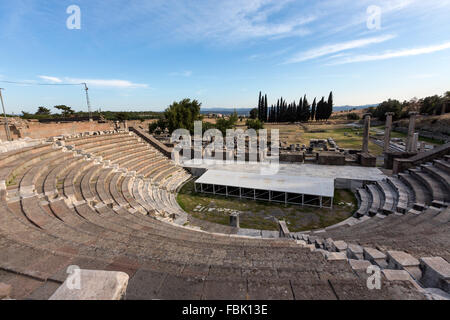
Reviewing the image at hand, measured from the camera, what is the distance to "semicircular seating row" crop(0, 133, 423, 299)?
2799 millimetres

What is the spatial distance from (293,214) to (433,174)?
771 cm

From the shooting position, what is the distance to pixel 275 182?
13039 millimetres

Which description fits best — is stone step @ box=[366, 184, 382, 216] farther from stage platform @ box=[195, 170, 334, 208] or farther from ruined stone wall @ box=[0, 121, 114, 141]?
ruined stone wall @ box=[0, 121, 114, 141]

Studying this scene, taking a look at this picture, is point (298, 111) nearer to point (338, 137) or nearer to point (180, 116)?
point (338, 137)

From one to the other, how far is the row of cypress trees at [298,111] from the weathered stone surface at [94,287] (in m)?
68.1

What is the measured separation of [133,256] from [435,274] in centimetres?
531

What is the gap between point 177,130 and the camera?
28625 mm

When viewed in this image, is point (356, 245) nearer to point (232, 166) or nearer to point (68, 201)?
point (68, 201)

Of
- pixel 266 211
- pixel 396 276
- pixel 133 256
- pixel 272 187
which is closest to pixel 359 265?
pixel 396 276

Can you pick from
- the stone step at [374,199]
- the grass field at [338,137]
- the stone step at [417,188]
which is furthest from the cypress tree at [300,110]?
the stone step at [374,199]

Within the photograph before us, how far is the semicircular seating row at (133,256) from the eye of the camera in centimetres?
280

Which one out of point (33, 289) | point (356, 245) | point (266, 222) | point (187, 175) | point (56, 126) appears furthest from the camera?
point (56, 126)
